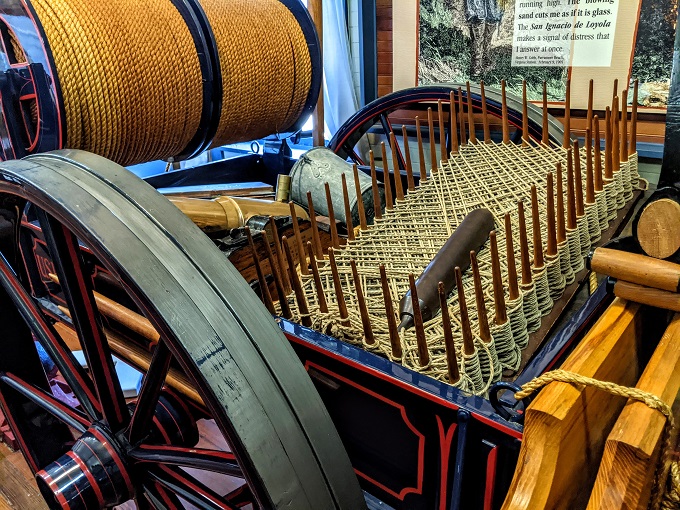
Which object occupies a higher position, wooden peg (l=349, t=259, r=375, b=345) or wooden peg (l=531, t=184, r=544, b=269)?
wooden peg (l=531, t=184, r=544, b=269)

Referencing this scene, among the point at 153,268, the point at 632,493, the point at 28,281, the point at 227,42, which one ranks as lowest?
the point at 28,281

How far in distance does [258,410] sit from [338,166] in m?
1.58

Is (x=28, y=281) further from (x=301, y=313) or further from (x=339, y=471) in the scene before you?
(x=339, y=471)

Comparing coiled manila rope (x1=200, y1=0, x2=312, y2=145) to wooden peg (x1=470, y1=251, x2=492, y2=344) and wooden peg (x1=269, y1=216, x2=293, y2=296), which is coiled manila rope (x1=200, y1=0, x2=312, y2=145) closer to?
wooden peg (x1=269, y1=216, x2=293, y2=296)

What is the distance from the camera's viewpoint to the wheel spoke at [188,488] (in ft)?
3.09

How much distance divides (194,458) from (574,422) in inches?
23.9

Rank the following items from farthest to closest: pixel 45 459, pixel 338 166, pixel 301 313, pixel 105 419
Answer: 1. pixel 338 166
2. pixel 45 459
3. pixel 301 313
4. pixel 105 419

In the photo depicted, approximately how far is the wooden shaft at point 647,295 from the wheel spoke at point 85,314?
3.30ft

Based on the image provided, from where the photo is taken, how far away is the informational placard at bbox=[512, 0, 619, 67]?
8.33ft

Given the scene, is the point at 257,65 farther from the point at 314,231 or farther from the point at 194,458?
the point at 194,458

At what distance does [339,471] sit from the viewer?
83cm

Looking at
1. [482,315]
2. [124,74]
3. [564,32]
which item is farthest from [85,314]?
[564,32]

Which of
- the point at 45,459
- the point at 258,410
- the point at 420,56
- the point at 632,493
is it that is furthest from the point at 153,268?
the point at 420,56

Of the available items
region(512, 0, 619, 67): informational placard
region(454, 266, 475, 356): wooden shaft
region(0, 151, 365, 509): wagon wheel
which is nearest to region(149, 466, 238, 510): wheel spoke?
region(0, 151, 365, 509): wagon wheel
